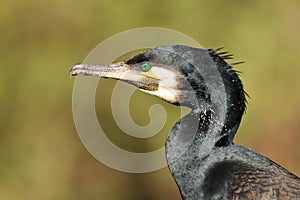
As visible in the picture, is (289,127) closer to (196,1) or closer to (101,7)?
(196,1)

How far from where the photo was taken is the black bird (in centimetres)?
544

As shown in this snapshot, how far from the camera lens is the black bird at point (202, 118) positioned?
17.8 ft

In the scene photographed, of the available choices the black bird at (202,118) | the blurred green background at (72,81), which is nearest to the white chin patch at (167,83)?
the black bird at (202,118)

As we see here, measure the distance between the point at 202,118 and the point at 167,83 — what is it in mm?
351

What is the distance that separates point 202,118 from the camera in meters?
5.66

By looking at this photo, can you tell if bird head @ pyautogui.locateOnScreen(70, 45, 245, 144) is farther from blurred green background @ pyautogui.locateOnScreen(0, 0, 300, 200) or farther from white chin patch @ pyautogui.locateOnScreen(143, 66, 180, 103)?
blurred green background @ pyautogui.locateOnScreen(0, 0, 300, 200)

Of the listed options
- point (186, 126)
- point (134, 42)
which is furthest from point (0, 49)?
point (186, 126)

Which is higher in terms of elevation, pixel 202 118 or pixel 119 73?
pixel 119 73

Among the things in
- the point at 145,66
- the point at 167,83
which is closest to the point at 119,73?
the point at 145,66

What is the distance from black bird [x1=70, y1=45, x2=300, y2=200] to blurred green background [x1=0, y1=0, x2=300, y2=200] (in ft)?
11.5

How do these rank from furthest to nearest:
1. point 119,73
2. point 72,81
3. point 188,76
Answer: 1. point 72,81
2. point 119,73
3. point 188,76

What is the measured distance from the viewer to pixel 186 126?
5.66 meters

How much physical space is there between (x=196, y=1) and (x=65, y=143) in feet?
7.56

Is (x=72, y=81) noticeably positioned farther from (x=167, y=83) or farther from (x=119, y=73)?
(x=167, y=83)
